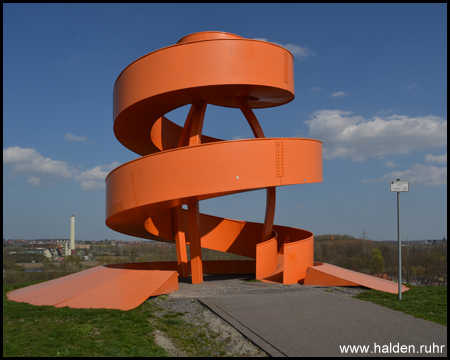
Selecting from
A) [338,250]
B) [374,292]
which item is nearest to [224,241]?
[374,292]

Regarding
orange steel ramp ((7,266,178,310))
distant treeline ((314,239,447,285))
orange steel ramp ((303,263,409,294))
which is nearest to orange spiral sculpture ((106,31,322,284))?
orange steel ramp ((303,263,409,294))

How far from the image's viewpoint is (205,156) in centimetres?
1127

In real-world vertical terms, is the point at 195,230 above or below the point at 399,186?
below

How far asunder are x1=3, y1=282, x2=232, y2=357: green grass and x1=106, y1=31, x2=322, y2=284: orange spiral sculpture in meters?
3.94

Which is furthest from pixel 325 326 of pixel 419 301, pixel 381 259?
pixel 381 259

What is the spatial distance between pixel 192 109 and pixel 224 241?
5.61 m

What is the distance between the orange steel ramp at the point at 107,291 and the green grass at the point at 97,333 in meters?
0.59

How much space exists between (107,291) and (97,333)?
350 centimetres

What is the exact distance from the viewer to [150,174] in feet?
38.4

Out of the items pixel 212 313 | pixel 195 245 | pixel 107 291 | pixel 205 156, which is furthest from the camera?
pixel 195 245

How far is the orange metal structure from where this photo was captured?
1124cm

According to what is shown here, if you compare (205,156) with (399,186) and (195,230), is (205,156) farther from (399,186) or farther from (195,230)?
(399,186)

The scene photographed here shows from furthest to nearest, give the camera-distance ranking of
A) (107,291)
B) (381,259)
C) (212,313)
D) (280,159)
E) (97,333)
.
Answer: (381,259) → (280,159) → (107,291) → (212,313) → (97,333)

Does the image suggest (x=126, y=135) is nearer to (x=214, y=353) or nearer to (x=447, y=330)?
(x=214, y=353)
